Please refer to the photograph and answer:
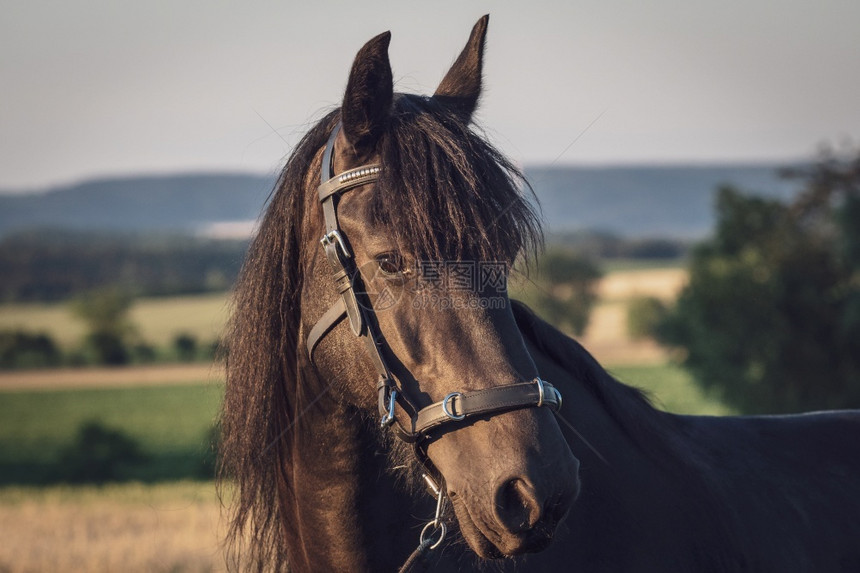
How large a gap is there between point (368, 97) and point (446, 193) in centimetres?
47

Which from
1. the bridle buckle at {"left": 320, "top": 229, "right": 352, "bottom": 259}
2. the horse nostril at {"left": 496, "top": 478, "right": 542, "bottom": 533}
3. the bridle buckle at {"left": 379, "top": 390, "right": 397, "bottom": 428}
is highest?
the bridle buckle at {"left": 320, "top": 229, "right": 352, "bottom": 259}

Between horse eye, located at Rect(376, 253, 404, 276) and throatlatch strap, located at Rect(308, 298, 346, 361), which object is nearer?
horse eye, located at Rect(376, 253, 404, 276)

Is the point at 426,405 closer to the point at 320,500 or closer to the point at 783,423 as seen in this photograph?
the point at 320,500

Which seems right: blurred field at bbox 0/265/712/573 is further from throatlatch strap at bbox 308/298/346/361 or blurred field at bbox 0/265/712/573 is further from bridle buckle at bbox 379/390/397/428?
bridle buckle at bbox 379/390/397/428

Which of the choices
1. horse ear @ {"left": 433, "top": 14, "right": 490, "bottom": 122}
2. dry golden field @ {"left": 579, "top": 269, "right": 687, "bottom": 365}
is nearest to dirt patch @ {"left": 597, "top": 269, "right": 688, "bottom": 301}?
dry golden field @ {"left": 579, "top": 269, "right": 687, "bottom": 365}

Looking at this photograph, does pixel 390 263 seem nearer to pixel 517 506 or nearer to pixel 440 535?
pixel 517 506

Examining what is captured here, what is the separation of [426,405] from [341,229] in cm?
70

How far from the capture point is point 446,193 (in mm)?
2693

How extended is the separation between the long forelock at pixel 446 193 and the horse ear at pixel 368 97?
68 mm

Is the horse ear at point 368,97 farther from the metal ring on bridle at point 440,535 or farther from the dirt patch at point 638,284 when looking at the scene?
the dirt patch at point 638,284

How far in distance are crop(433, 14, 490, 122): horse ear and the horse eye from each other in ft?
3.00

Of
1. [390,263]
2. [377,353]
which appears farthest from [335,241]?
[377,353]

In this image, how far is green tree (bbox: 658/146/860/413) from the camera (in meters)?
29.2

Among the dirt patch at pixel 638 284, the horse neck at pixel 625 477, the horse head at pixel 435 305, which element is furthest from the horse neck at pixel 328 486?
the dirt patch at pixel 638 284
